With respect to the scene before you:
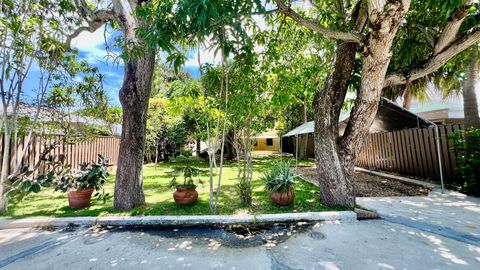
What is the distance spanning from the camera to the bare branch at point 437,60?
12.4 ft

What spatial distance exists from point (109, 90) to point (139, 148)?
3.75 metres

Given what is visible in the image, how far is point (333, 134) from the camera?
443 cm

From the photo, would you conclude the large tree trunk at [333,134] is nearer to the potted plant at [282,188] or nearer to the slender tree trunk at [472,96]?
the potted plant at [282,188]

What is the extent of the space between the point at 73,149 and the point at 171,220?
7371 millimetres

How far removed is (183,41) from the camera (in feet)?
10.3

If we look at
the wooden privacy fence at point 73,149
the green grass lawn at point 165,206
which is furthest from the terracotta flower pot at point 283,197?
the wooden privacy fence at point 73,149

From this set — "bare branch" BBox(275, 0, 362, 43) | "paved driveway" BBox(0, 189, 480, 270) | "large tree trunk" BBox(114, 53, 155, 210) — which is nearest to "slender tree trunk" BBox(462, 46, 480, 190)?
"paved driveway" BBox(0, 189, 480, 270)

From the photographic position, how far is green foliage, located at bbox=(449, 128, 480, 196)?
16.7ft

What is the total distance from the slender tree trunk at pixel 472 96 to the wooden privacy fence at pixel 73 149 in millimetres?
10737

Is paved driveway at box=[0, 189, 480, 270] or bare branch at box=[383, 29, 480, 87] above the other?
bare branch at box=[383, 29, 480, 87]

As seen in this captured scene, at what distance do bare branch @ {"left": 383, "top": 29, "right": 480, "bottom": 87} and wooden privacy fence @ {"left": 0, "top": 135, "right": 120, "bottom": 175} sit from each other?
26.4 ft

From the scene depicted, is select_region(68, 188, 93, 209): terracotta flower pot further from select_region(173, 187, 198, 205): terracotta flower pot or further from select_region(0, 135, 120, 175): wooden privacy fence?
select_region(173, 187, 198, 205): terracotta flower pot

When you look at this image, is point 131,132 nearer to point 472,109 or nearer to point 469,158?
point 469,158

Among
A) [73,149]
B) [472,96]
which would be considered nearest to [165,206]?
[73,149]
